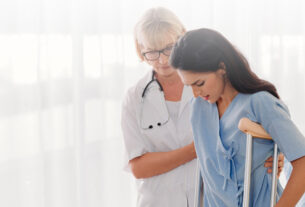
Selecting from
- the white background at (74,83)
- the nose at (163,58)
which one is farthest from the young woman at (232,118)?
the white background at (74,83)

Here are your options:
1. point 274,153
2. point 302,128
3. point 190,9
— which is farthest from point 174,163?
point 302,128

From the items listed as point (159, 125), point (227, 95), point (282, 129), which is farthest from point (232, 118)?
point (159, 125)

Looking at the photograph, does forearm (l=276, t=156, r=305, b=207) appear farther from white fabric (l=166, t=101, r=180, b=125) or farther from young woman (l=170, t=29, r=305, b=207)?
white fabric (l=166, t=101, r=180, b=125)

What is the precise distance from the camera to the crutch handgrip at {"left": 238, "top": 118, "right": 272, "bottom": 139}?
49.9 inches

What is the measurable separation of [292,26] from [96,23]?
113 centimetres

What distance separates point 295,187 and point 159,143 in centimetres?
60

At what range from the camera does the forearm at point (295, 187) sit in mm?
1260

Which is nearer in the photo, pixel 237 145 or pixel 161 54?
pixel 237 145

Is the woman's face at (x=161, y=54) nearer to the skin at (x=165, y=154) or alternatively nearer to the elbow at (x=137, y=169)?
the skin at (x=165, y=154)

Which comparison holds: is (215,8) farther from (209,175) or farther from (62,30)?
(209,175)

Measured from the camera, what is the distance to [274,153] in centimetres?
131

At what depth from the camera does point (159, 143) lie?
175 cm

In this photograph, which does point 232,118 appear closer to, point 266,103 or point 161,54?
point 266,103

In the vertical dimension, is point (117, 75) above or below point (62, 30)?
below
